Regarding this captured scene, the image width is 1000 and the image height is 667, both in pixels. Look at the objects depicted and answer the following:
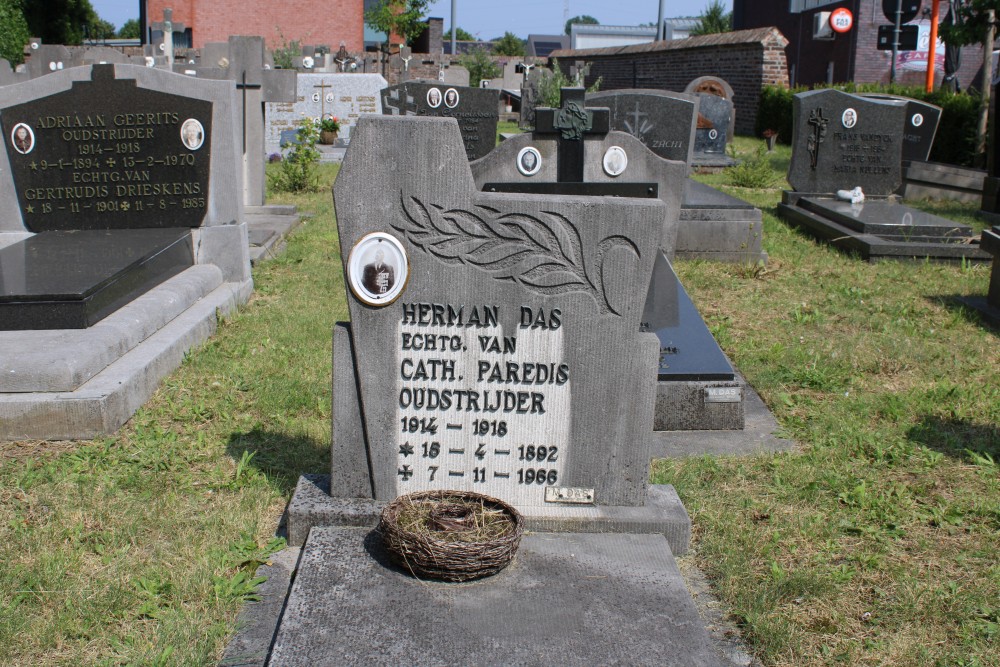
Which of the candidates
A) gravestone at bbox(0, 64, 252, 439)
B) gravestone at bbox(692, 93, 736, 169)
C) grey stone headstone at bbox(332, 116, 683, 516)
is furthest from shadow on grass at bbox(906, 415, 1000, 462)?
gravestone at bbox(692, 93, 736, 169)

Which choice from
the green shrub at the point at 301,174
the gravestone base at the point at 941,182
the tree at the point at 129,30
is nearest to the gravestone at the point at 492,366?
the green shrub at the point at 301,174

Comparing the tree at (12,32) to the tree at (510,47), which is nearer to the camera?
the tree at (12,32)

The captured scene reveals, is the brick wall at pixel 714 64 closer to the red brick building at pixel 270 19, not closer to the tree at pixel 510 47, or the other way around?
the red brick building at pixel 270 19

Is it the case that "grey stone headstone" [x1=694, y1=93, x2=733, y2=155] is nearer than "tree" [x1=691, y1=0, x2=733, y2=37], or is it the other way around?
"grey stone headstone" [x1=694, y1=93, x2=733, y2=155]

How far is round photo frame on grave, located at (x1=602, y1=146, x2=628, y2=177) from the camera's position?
6.88 meters

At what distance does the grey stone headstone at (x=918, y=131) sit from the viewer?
12414 millimetres

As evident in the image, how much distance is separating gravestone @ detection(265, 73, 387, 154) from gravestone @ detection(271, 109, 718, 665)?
588 inches

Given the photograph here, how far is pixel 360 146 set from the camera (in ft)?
10.1

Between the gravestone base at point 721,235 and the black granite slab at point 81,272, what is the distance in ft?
14.5

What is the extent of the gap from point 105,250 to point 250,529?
9.36 feet

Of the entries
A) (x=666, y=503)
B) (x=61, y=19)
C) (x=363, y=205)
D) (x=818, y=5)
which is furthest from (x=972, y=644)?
(x=61, y=19)

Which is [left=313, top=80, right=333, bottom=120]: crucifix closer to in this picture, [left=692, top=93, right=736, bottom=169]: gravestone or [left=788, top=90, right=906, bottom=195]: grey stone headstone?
[left=692, top=93, right=736, bottom=169]: gravestone

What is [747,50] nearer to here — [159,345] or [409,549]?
[159,345]

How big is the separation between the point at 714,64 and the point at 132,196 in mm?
22022
